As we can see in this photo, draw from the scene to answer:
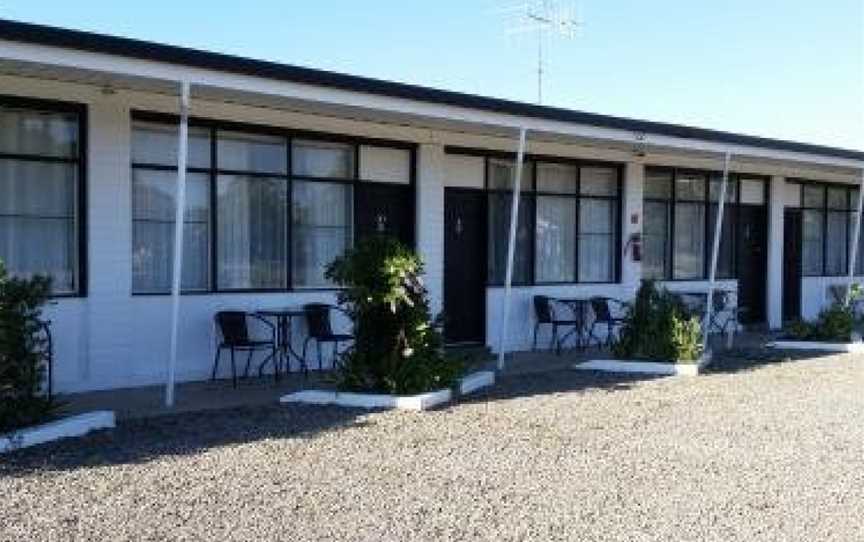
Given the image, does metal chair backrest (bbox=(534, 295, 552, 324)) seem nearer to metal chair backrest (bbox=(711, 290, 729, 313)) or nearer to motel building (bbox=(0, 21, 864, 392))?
motel building (bbox=(0, 21, 864, 392))

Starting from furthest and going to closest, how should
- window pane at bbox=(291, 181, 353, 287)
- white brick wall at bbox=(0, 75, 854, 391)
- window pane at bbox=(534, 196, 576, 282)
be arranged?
window pane at bbox=(534, 196, 576, 282), window pane at bbox=(291, 181, 353, 287), white brick wall at bbox=(0, 75, 854, 391)

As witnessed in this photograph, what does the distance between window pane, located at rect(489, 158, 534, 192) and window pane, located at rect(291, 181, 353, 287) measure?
99.5 inches

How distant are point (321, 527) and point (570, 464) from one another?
2337 millimetres

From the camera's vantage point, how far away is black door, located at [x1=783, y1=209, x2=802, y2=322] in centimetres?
2062

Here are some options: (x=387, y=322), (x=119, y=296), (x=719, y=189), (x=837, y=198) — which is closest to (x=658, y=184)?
(x=719, y=189)

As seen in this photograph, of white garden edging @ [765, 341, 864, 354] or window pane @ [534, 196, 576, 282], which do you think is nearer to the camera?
window pane @ [534, 196, 576, 282]

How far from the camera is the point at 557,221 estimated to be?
1619 centimetres

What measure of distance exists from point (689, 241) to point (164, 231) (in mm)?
9808

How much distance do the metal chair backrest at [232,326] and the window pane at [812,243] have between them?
12876 mm

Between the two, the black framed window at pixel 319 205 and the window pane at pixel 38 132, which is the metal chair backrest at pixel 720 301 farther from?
the window pane at pixel 38 132

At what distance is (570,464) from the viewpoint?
7.88 metres

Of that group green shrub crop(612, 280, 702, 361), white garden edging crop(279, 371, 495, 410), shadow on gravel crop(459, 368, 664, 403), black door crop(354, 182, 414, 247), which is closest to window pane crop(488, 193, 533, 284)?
black door crop(354, 182, 414, 247)

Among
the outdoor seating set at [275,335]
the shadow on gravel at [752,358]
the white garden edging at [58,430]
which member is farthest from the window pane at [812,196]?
the white garden edging at [58,430]

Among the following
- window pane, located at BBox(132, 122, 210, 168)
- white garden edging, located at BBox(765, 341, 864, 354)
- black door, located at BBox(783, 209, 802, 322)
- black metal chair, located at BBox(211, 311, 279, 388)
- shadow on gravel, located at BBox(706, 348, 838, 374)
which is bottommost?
shadow on gravel, located at BBox(706, 348, 838, 374)
